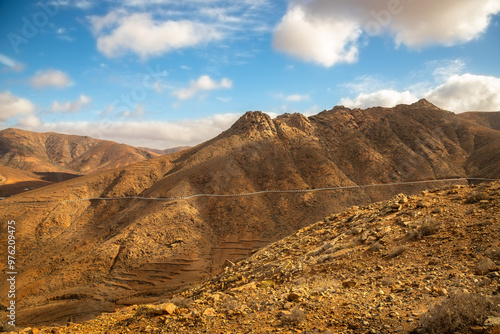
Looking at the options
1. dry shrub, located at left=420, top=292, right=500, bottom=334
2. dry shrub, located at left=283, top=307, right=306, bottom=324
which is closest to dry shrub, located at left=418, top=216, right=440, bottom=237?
dry shrub, located at left=420, top=292, right=500, bottom=334

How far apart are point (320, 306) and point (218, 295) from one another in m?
2.84

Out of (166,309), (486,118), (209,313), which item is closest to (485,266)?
(209,313)

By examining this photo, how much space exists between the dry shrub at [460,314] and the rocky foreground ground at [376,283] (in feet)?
0.05

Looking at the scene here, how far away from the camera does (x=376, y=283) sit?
244 inches

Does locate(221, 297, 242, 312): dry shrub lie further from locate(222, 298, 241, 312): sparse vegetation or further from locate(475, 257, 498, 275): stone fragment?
locate(475, 257, 498, 275): stone fragment

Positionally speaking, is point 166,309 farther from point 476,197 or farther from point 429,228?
point 476,197

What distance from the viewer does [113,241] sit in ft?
82.5

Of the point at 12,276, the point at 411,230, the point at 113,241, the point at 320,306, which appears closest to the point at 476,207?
the point at 411,230

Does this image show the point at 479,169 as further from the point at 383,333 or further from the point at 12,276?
the point at 12,276

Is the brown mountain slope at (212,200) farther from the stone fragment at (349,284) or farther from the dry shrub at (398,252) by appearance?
the dry shrub at (398,252)

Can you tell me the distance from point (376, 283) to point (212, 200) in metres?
25.5

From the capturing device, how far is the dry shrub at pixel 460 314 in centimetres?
388

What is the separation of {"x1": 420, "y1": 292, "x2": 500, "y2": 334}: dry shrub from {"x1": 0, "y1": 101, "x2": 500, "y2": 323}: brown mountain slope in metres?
18.3

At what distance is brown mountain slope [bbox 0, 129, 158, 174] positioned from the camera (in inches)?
3745
